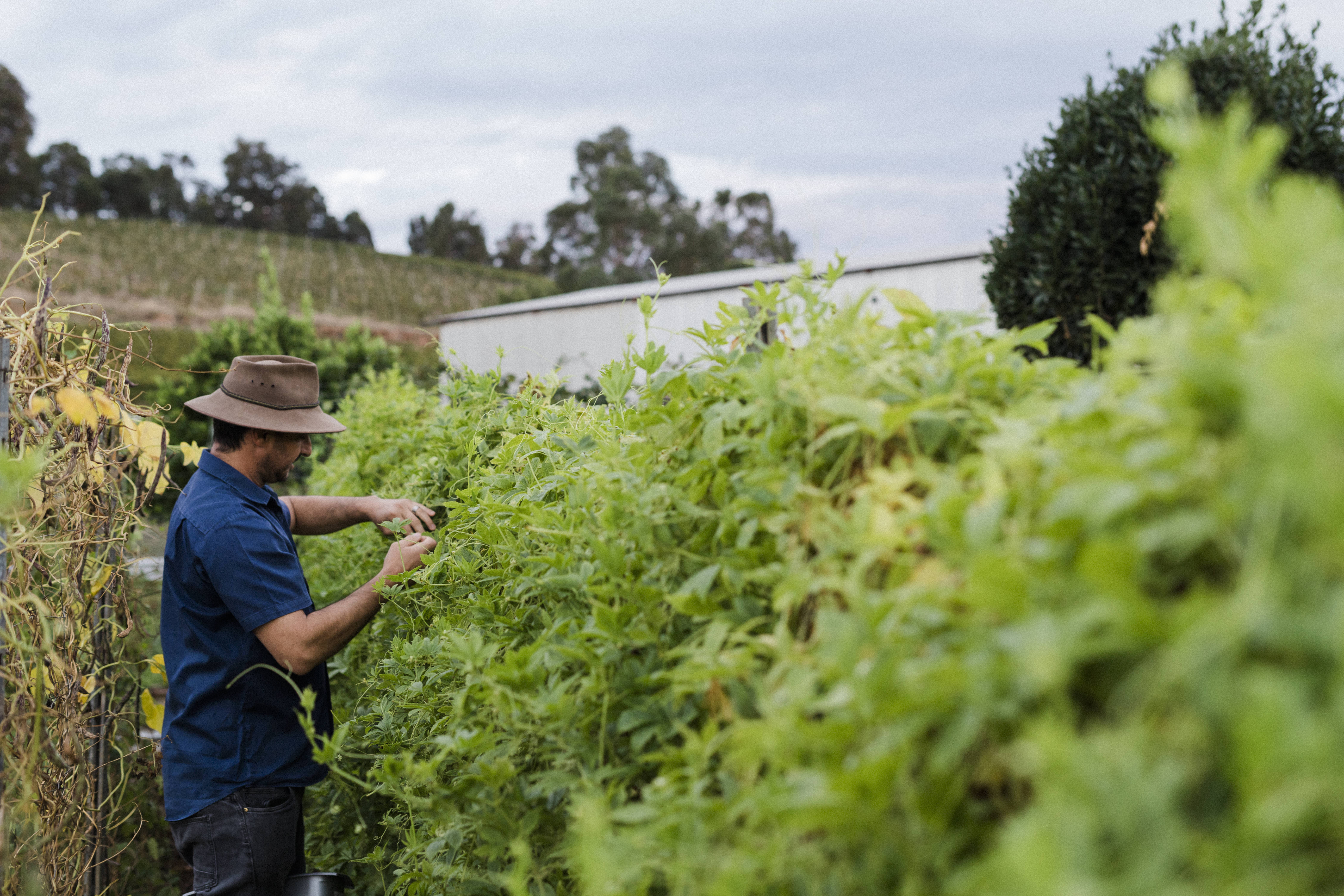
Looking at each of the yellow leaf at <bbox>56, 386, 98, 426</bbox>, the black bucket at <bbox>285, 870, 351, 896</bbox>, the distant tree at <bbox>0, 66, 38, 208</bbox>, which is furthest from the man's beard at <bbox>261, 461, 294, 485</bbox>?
the distant tree at <bbox>0, 66, 38, 208</bbox>

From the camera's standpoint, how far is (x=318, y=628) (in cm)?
257

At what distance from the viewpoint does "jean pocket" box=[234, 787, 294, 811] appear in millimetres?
2691

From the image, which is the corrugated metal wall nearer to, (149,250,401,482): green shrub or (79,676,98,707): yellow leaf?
(149,250,401,482): green shrub

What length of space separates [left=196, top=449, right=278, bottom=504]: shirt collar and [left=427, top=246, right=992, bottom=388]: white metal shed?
8478 millimetres

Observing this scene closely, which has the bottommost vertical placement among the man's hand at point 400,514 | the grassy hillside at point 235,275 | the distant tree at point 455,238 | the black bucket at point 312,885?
the black bucket at point 312,885

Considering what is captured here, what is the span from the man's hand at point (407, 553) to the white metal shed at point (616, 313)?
882cm

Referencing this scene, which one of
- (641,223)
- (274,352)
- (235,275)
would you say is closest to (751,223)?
(641,223)

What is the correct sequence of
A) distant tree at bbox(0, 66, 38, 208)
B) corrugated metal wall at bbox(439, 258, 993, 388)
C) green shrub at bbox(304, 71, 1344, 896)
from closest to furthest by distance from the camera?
green shrub at bbox(304, 71, 1344, 896) → corrugated metal wall at bbox(439, 258, 993, 388) → distant tree at bbox(0, 66, 38, 208)

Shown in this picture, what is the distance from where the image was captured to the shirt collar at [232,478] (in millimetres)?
2834

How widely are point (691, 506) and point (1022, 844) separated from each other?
81 centimetres

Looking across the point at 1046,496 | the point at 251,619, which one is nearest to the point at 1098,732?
the point at 1046,496

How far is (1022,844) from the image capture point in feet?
1.99

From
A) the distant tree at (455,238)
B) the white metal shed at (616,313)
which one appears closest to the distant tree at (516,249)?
the distant tree at (455,238)

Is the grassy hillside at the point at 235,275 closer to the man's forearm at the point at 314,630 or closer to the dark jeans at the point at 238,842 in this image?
the dark jeans at the point at 238,842
